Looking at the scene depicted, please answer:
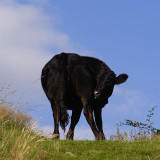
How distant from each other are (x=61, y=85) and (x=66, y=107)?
0.90 m

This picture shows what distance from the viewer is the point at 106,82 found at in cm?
1109

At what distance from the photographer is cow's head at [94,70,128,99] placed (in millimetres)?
10812

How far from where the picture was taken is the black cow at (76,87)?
33.9ft

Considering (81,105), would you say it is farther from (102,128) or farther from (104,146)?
(104,146)

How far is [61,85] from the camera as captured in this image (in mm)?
10367

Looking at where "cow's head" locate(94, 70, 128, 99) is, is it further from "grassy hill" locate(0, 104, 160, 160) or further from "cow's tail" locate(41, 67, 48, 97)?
"grassy hill" locate(0, 104, 160, 160)

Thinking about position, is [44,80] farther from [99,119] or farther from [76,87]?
[99,119]

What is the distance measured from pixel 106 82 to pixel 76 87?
108 centimetres

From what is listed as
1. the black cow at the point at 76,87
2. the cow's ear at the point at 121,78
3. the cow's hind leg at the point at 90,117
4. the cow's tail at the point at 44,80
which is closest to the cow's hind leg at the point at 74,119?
the black cow at the point at 76,87

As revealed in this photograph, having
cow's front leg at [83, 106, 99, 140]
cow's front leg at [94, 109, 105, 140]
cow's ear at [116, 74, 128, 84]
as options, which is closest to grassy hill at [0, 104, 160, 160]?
cow's front leg at [83, 106, 99, 140]

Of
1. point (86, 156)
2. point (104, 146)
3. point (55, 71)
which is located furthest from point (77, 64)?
point (86, 156)

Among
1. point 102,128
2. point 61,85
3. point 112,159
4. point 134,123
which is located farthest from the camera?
point 134,123

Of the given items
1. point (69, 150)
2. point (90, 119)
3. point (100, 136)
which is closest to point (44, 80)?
point (90, 119)

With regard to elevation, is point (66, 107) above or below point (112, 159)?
above
